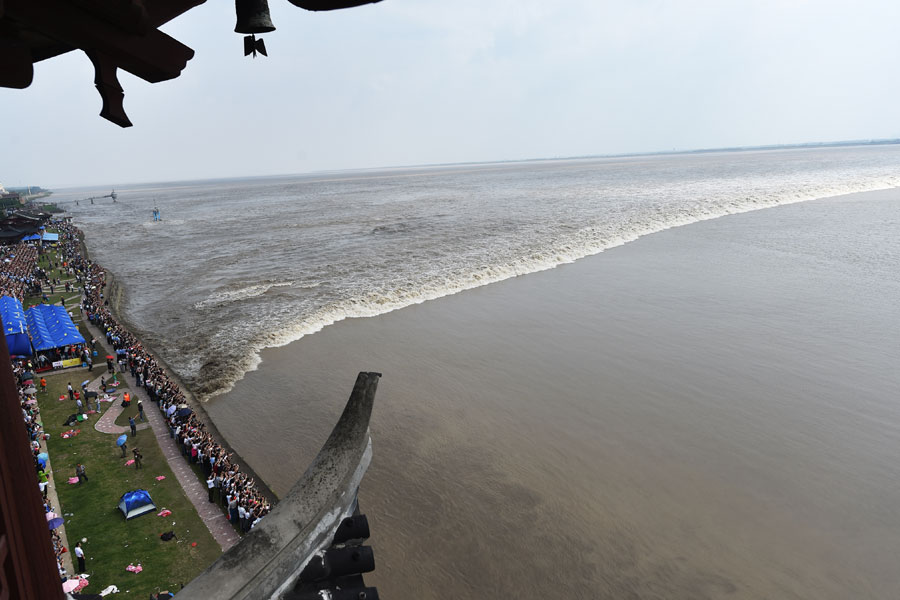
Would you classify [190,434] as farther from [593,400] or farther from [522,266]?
[522,266]

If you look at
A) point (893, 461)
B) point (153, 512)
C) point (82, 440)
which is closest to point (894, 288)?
point (893, 461)

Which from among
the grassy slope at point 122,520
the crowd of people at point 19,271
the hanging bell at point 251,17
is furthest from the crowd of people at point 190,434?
the crowd of people at point 19,271

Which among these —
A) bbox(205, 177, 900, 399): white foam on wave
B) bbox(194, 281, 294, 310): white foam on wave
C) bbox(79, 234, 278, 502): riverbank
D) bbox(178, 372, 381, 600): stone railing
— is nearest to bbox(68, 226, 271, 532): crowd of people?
bbox(79, 234, 278, 502): riverbank

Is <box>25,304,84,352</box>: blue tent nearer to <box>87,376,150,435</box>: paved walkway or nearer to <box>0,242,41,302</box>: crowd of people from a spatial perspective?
<box>87,376,150,435</box>: paved walkway

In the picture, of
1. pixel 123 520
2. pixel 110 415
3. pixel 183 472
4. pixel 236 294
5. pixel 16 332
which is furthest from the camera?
pixel 236 294

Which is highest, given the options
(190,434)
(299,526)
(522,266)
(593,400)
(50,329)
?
(299,526)

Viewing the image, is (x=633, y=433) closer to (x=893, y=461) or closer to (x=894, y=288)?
(x=893, y=461)

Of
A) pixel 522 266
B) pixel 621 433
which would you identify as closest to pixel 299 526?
pixel 621 433
